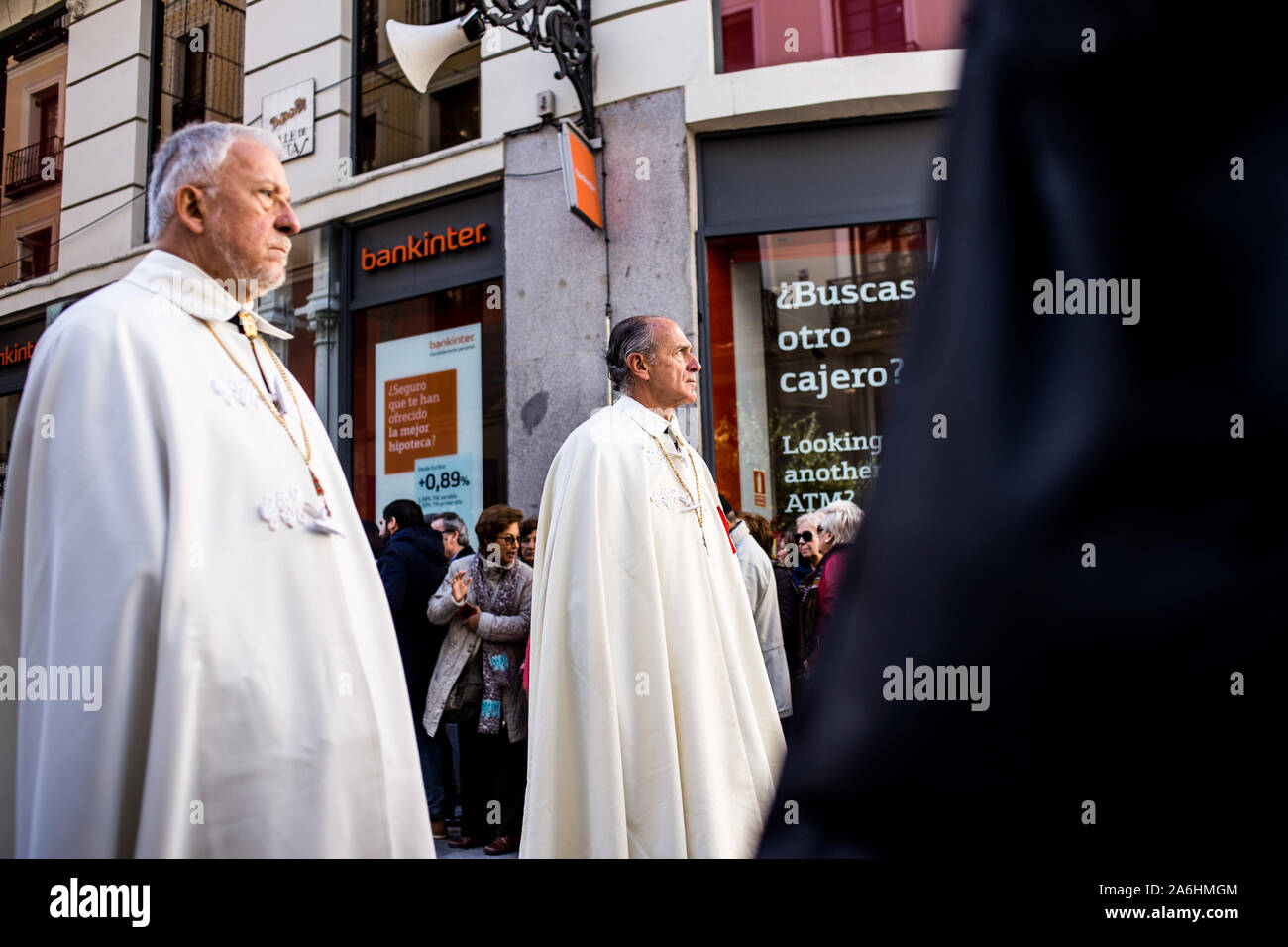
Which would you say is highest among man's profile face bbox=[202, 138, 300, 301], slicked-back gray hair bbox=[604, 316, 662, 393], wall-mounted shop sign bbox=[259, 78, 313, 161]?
wall-mounted shop sign bbox=[259, 78, 313, 161]

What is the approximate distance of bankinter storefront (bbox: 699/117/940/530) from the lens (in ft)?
26.3

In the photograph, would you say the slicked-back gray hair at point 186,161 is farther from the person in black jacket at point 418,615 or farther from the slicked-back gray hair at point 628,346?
the person in black jacket at point 418,615

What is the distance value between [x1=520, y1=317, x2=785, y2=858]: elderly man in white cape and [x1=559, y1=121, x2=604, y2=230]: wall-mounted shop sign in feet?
12.9

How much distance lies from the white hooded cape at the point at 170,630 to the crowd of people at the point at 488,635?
3.69 meters

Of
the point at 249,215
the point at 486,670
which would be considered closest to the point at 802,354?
the point at 486,670

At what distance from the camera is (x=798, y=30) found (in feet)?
26.8

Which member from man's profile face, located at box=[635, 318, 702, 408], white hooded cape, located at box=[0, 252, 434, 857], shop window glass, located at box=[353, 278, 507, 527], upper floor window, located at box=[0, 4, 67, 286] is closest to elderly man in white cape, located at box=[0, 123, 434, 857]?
white hooded cape, located at box=[0, 252, 434, 857]

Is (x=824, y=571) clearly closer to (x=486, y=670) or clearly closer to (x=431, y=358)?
(x=486, y=670)

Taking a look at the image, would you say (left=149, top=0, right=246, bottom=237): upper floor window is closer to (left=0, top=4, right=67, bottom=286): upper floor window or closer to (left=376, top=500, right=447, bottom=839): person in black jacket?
(left=0, top=4, right=67, bottom=286): upper floor window

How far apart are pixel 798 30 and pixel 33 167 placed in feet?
18.5

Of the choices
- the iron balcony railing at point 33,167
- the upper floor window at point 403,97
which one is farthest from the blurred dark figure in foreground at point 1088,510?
the upper floor window at point 403,97

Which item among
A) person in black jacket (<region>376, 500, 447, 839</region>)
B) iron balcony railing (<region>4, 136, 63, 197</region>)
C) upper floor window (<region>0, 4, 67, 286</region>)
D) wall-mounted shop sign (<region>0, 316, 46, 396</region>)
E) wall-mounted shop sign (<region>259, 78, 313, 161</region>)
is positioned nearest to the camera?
wall-mounted shop sign (<region>0, 316, 46, 396</region>)

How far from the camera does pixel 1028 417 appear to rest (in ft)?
1.90

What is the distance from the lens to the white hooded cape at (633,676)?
3621 millimetres
